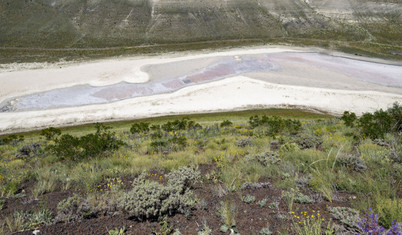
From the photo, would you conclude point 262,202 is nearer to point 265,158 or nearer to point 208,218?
point 208,218

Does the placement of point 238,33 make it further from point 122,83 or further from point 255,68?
point 122,83

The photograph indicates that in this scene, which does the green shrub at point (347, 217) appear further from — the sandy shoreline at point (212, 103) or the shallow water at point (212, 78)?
the shallow water at point (212, 78)

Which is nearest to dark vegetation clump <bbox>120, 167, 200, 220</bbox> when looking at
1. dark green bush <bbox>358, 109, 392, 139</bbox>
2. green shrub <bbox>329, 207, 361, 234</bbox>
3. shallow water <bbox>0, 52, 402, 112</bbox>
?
green shrub <bbox>329, 207, 361, 234</bbox>

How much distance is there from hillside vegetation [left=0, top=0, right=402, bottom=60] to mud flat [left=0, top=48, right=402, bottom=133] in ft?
56.4

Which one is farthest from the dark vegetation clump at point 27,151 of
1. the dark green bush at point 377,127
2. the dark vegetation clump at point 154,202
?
the dark green bush at point 377,127

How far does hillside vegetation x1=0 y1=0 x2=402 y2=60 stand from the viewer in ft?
210

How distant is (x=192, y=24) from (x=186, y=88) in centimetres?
4817

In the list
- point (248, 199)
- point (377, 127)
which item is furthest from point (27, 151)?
point (377, 127)

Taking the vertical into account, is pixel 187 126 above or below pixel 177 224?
below

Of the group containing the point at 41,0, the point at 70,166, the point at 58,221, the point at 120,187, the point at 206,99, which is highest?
the point at 41,0

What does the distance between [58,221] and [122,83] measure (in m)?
35.5

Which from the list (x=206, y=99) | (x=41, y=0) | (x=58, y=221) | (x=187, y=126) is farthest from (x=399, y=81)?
(x=41, y=0)

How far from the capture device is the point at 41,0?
76.1 metres

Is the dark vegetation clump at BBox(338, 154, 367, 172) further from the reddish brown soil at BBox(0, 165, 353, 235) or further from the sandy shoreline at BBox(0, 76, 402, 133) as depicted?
the sandy shoreline at BBox(0, 76, 402, 133)
